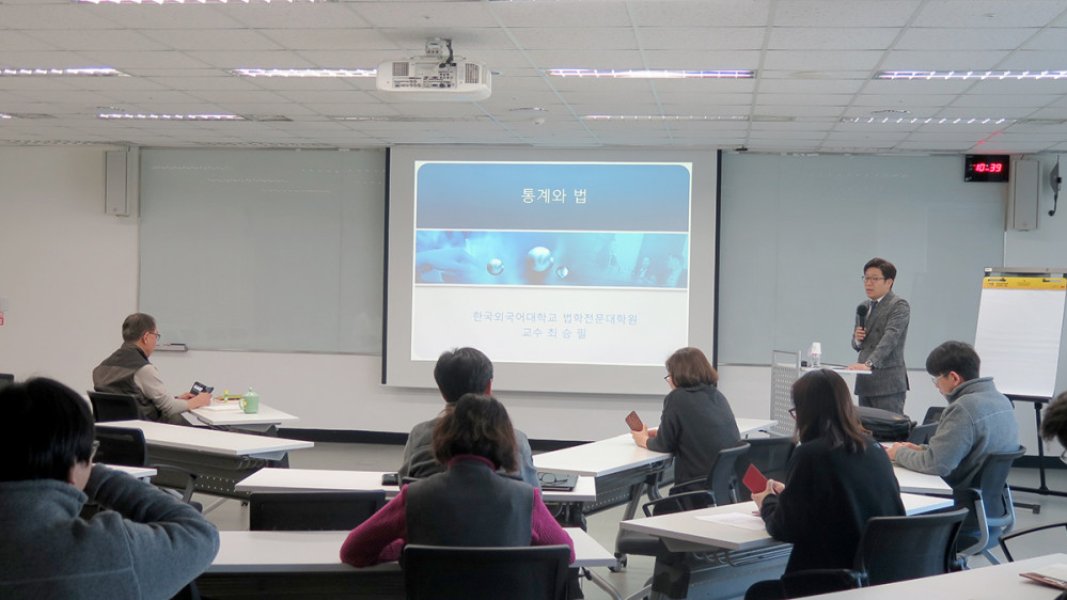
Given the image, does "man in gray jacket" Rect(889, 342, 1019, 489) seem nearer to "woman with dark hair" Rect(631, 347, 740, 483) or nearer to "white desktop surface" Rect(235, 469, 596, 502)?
"woman with dark hair" Rect(631, 347, 740, 483)

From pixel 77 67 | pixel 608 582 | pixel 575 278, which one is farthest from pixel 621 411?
pixel 77 67

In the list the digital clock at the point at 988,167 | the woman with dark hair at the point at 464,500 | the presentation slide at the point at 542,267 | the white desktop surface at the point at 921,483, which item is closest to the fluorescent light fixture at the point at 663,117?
the presentation slide at the point at 542,267

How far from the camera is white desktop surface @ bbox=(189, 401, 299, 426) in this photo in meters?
6.06

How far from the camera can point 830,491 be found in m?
3.28

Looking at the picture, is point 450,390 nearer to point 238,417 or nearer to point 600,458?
point 600,458

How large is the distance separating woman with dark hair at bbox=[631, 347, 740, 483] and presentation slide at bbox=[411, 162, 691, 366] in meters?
4.07

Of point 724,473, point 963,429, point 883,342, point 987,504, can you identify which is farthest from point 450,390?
point 883,342

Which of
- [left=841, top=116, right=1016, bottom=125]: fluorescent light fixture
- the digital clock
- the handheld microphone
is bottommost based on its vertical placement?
the handheld microphone

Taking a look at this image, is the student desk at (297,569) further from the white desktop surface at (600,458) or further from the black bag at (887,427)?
the black bag at (887,427)

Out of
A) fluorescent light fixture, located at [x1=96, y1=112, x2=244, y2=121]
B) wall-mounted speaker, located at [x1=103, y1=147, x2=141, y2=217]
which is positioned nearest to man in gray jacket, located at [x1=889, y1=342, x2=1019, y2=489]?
fluorescent light fixture, located at [x1=96, y1=112, x2=244, y2=121]

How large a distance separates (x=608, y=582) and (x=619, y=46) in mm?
2765

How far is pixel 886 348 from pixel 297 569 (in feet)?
15.2

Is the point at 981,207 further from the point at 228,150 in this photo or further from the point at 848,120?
the point at 228,150

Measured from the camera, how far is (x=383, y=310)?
9633 mm
